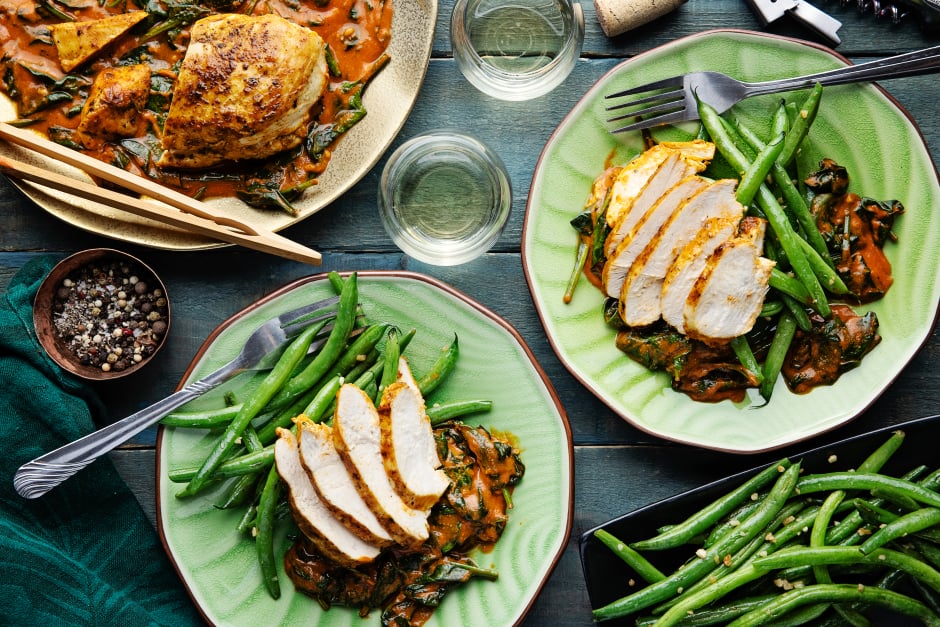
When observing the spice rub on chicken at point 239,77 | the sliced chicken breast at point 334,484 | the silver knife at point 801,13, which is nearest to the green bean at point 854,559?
the sliced chicken breast at point 334,484

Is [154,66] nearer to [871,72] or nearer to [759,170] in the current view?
[759,170]

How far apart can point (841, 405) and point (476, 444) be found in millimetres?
1357

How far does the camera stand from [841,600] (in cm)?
245

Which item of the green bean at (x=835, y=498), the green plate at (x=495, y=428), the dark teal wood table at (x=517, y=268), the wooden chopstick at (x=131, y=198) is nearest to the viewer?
the wooden chopstick at (x=131, y=198)

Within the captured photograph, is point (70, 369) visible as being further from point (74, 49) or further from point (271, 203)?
point (74, 49)

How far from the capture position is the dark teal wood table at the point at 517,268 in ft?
9.07

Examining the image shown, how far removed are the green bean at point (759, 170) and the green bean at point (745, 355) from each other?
1.62ft

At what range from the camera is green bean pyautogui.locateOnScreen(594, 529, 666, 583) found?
255cm

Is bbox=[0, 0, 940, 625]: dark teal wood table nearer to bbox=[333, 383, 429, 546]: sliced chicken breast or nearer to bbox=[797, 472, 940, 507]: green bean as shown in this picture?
bbox=[797, 472, 940, 507]: green bean

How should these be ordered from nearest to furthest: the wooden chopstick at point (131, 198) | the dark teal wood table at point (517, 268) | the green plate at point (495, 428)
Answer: the wooden chopstick at point (131, 198)
the green plate at point (495, 428)
the dark teal wood table at point (517, 268)

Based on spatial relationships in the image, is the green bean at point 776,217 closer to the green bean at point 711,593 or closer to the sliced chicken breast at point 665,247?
the sliced chicken breast at point 665,247

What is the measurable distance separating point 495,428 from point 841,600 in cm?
133

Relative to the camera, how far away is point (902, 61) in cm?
254

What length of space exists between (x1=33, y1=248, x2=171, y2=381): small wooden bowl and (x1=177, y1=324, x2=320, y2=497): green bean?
0.42 m
